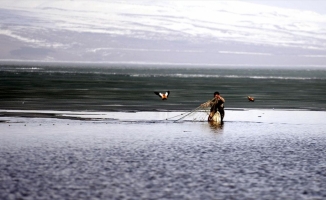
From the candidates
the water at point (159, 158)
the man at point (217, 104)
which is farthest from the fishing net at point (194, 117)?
the water at point (159, 158)

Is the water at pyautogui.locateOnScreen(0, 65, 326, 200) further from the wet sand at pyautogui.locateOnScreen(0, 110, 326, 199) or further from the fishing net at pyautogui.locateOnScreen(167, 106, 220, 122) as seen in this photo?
the fishing net at pyautogui.locateOnScreen(167, 106, 220, 122)

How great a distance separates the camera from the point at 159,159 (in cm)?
2272

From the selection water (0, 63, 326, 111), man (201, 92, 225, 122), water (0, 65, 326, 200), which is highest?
man (201, 92, 225, 122)

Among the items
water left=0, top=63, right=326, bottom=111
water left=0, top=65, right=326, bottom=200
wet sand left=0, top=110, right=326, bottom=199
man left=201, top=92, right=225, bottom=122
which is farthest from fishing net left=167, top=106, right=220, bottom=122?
water left=0, top=63, right=326, bottom=111

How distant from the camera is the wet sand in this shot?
1725 cm

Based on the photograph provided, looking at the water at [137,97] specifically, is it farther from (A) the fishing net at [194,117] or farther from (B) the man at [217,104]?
(B) the man at [217,104]

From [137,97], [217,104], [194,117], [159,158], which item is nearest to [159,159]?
[159,158]

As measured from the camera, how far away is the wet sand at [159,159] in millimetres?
17250

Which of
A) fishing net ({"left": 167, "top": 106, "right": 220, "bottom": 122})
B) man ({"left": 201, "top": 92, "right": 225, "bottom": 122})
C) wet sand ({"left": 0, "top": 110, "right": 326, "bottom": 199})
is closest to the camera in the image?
wet sand ({"left": 0, "top": 110, "right": 326, "bottom": 199})

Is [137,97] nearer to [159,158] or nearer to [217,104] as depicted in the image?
[217,104]

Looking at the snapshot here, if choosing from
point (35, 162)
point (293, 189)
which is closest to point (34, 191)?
point (35, 162)

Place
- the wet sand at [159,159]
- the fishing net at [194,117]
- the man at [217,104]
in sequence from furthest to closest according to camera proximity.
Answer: the fishing net at [194,117]
the man at [217,104]
the wet sand at [159,159]

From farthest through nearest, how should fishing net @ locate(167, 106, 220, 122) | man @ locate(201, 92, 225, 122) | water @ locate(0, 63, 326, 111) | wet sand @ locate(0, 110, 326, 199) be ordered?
water @ locate(0, 63, 326, 111), fishing net @ locate(167, 106, 220, 122), man @ locate(201, 92, 225, 122), wet sand @ locate(0, 110, 326, 199)

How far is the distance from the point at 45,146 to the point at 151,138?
17.4 feet
